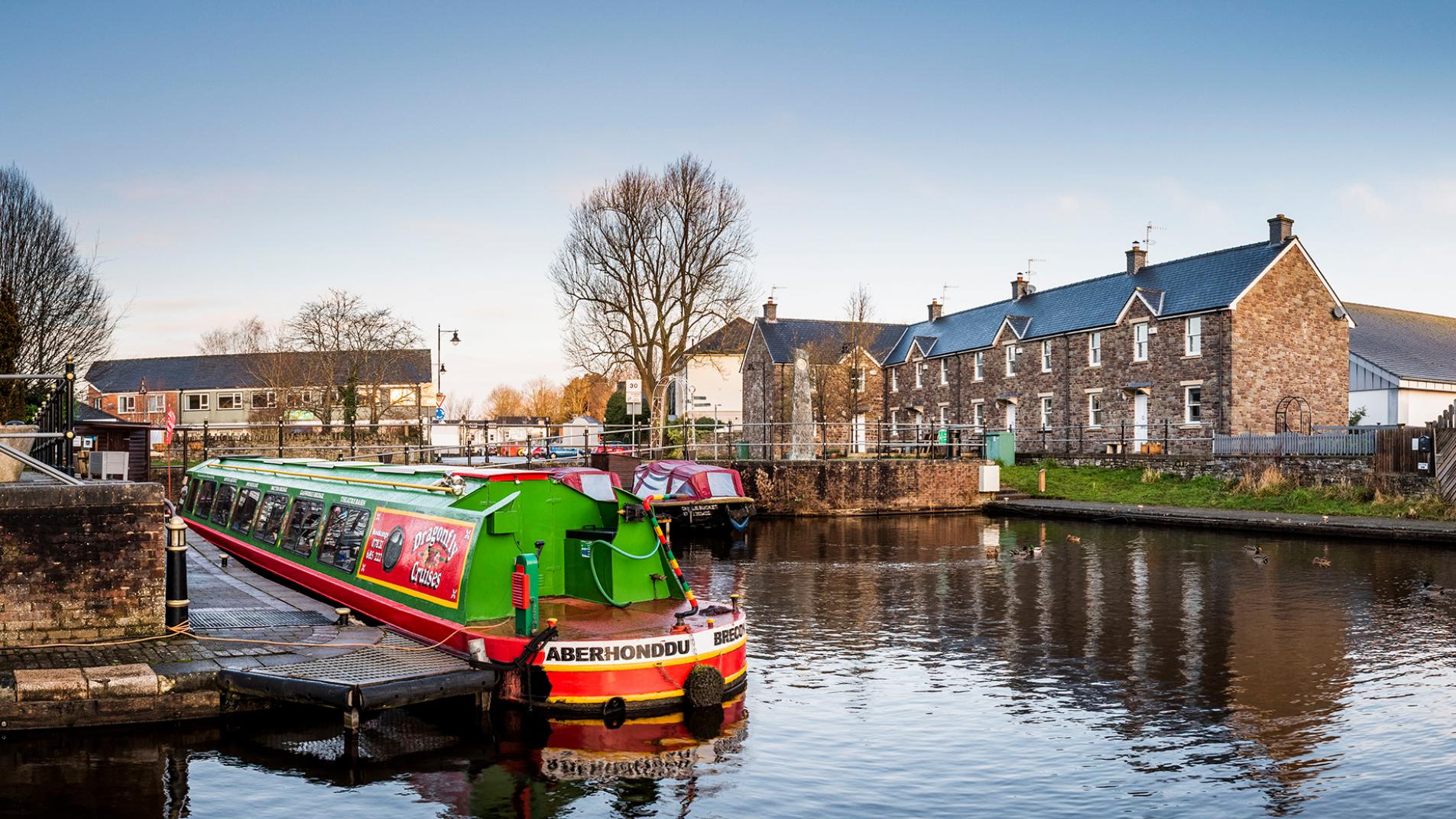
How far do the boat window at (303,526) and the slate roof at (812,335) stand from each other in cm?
4199

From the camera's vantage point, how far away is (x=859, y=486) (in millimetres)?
36000

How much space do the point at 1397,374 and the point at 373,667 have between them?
44692 mm

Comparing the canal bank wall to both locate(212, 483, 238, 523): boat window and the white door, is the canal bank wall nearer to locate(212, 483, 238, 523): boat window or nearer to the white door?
the white door

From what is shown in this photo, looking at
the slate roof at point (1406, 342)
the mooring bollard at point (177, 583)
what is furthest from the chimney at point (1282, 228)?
the mooring bollard at point (177, 583)

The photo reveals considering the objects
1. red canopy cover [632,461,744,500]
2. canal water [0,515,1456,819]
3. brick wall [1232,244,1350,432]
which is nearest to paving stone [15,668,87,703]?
canal water [0,515,1456,819]

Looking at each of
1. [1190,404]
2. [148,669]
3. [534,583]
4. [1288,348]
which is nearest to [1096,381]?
[1190,404]

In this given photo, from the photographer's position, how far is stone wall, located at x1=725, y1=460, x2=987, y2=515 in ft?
116

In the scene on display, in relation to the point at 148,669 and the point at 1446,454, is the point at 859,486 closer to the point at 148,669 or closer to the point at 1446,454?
the point at 1446,454

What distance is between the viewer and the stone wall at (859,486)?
116 ft

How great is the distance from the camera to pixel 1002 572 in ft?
67.7

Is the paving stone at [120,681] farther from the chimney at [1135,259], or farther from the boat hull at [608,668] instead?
the chimney at [1135,259]

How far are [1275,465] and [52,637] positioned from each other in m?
30.8

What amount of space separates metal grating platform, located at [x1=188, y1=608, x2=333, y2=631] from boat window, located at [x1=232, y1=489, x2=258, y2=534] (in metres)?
5.86

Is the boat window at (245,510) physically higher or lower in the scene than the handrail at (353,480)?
lower
